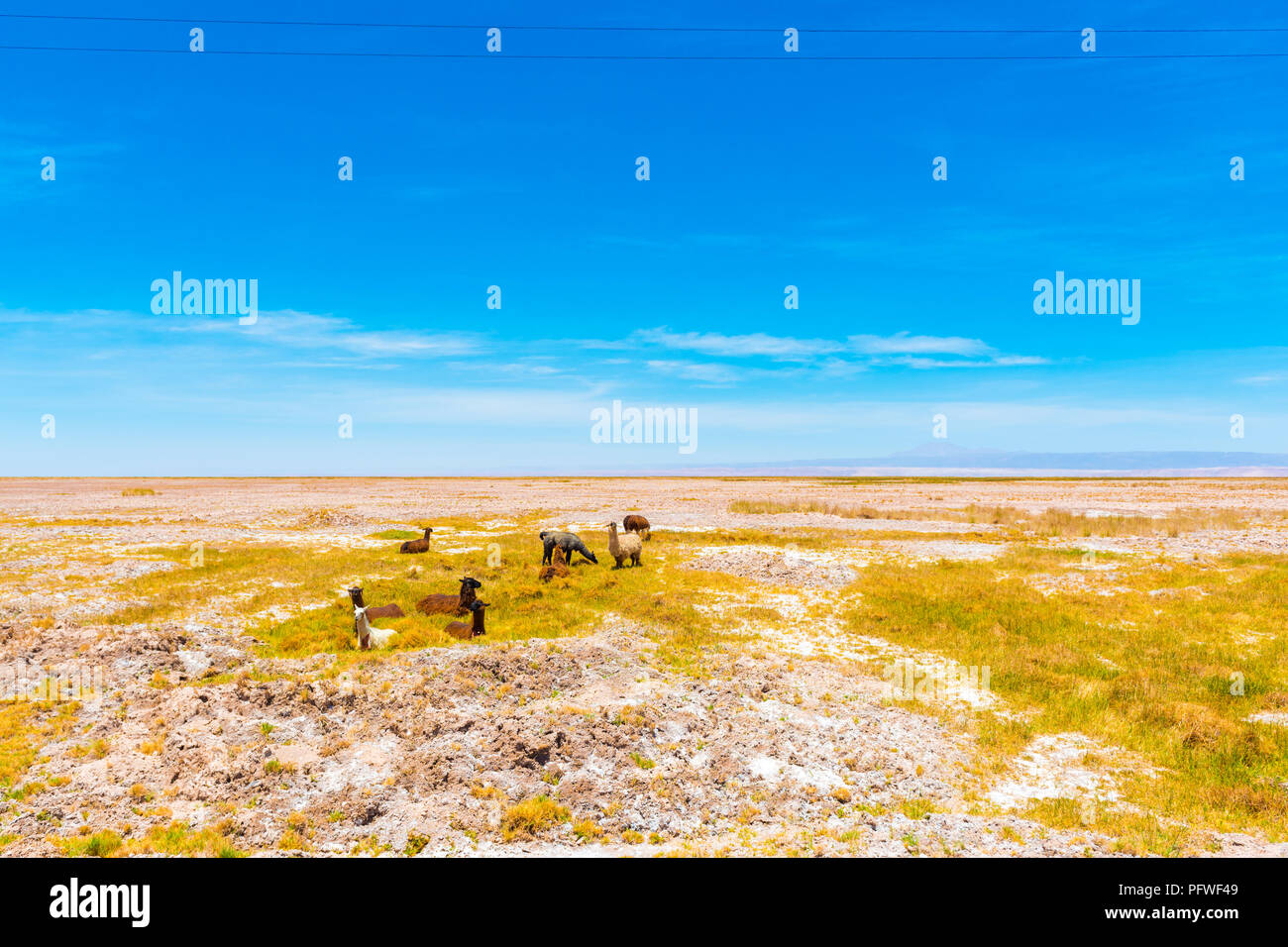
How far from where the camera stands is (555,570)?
941 inches

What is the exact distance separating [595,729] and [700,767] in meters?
1.95

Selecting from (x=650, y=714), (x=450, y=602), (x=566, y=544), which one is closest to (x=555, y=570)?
(x=566, y=544)

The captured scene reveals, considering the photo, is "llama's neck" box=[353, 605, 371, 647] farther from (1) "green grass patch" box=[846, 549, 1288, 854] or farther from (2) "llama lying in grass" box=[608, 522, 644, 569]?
(1) "green grass patch" box=[846, 549, 1288, 854]

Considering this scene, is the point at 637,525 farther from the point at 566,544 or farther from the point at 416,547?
the point at 416,547

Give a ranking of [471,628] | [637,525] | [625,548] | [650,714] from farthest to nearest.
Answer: [637,525]
[625,548]
[471,628]
[650,714]

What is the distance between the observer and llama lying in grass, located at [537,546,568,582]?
23.4 m

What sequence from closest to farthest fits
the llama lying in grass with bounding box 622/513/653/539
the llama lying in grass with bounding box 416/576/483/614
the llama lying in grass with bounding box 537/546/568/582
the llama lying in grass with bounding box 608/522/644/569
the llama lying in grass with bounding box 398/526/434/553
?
1. the llama lying in grass with bounding box 416/576/483/614
2. the llama lying in grass with bounding box 537/546/568/582
3. the llama lying in grass with bounding box 608/522/644/569
4. the llama lying in grass with bounding box 398/526/434/553
5. the llama lying in grass with bounding box 622/513/653/539

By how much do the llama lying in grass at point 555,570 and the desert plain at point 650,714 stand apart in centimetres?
34

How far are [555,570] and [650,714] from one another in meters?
13.0

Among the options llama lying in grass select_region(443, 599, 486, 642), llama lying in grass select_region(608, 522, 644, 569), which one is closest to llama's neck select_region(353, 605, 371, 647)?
llama lying in grass select_region(443, 599, 486, 642)

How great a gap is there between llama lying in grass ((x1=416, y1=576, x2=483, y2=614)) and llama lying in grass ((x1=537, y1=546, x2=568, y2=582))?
14.5 ft
